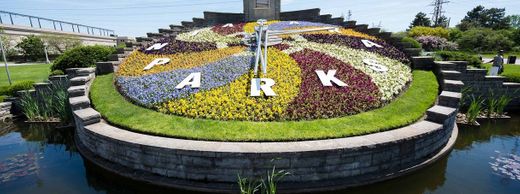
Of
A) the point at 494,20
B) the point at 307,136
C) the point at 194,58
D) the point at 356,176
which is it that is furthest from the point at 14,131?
the point at 494,20

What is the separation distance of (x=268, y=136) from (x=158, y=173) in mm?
2229

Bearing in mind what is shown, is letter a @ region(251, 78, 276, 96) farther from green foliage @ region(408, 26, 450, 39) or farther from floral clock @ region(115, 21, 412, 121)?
green foliage @ region(408, 26, 450, 39)

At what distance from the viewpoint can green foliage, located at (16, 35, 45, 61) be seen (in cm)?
3334

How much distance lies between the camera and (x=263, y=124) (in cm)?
623

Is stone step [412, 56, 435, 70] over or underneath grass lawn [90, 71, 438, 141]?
over

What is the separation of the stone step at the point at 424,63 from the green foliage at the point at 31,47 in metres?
40.9

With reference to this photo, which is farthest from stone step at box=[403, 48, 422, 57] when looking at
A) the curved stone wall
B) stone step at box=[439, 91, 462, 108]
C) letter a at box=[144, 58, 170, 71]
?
letter a at box=[144, 58, 170, 71]

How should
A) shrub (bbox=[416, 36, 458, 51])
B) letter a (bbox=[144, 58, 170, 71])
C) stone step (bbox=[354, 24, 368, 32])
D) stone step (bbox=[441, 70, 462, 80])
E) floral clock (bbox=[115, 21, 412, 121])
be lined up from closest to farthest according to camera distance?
floral clock (bbox=[115, 21, 412, 121]), stone step (bbox=[441, 70, 462, 80]), letter a (bbox=[144, 58, 170, 71]), stone step (bbox=[354, 24, 368, 32]), shrub (bbox=[416, 36, 458, 51])

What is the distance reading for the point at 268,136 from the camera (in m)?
5.55

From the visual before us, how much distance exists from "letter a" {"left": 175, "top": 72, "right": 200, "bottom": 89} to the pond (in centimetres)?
321

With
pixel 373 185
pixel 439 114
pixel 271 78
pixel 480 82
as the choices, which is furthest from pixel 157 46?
pixel 480 82

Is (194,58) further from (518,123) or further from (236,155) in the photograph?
(518,123)

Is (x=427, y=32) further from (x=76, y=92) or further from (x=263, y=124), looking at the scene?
(x=76, y=92)

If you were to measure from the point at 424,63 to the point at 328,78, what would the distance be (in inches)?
173
